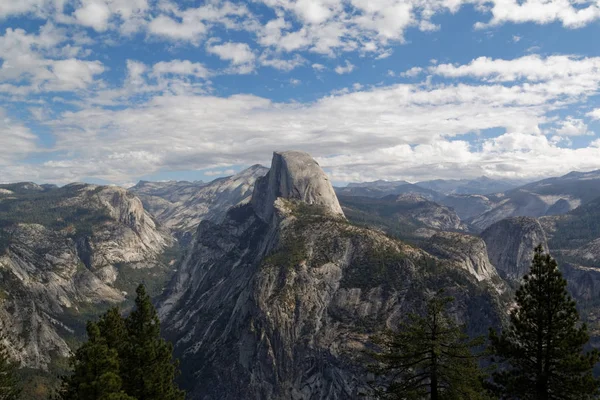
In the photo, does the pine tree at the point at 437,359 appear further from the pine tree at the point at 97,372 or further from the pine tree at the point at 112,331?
the pine tree at the point at 112,331

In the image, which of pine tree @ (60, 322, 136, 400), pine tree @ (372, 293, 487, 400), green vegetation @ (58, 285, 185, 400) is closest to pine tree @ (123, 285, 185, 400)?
green vegetation @ (58, 285, 185, 400)

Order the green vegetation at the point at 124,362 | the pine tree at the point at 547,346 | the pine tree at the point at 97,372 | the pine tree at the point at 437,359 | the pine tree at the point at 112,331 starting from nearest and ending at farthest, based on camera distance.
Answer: the pine tree at the point at 547,346 → the pine tree at the point at 437,359 → the pine tree at the point at 97,372 → the green vegetation at the point at 124,362 → the pine tree at the point at 112,331

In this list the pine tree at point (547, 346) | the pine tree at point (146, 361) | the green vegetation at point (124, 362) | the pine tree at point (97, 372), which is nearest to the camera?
the pine tree at point (547, 346)

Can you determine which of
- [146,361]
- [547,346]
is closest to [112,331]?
[146,361]

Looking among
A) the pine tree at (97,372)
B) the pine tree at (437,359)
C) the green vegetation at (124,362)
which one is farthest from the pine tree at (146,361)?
the pine tree at (437,359)

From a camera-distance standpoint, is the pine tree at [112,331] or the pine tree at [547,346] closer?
the pine tree at [547,346]

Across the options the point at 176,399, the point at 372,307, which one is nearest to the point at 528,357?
the point at 176,399
